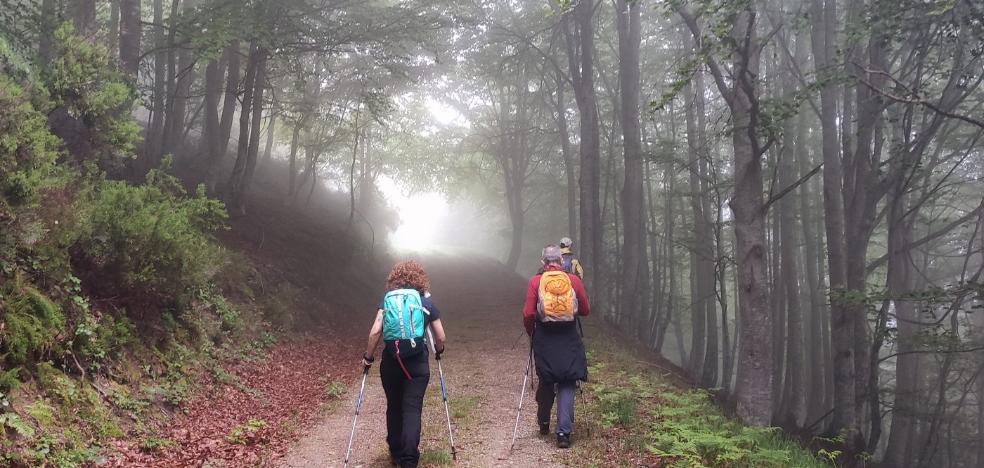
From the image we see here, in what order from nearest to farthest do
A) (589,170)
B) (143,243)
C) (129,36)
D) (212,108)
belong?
(143,243), (129,36), (212,108), (589,170)

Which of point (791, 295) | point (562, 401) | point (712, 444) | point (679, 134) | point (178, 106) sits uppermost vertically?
point (679, 134)

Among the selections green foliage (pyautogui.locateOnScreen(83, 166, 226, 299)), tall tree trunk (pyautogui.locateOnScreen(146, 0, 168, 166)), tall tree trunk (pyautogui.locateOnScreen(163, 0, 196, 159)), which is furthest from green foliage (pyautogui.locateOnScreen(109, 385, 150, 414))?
tall tree trunk (pyautogui.locateOnScreen(163, 0, 196, 159))

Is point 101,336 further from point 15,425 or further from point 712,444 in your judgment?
point 712,444

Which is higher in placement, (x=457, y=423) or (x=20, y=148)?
(x=20, y=148)

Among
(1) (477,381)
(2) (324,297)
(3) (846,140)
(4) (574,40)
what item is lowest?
(1) (477,381)

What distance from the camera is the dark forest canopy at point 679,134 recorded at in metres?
8.80

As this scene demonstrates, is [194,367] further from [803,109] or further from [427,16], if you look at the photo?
[803,109]

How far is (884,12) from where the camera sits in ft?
29.8

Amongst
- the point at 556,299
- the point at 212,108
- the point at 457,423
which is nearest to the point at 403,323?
the point at 556,299

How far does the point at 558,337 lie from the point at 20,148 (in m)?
5.66

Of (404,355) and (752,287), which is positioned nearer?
(404,355)

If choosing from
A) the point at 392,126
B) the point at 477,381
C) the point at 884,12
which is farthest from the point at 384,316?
the point at 392,126

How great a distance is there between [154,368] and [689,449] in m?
5.72

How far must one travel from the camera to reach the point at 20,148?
19.0 ft
